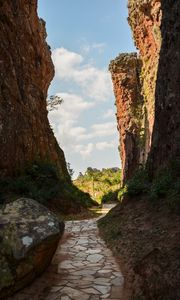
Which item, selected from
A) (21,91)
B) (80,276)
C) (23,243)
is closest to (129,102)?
(21,91)

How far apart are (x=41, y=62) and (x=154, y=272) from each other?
2119 centimetres

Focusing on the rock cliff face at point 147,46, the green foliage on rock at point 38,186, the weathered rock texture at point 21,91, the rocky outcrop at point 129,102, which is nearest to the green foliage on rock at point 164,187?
the green foliage on rock at point 38,186

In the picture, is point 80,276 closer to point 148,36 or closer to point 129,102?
point 148,36

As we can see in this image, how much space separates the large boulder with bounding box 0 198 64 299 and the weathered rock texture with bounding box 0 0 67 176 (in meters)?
8.73

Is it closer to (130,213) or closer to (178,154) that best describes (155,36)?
(178,154)

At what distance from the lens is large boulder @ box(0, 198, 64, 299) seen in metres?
5.19

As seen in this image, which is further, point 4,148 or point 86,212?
point 86,212

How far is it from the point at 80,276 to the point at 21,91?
13922 mm

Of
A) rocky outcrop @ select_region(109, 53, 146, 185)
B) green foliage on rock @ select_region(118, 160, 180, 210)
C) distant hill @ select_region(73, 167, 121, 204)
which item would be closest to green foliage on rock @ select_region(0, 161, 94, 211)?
green foliage on rock @ select_region(118, 160, 180, 210)

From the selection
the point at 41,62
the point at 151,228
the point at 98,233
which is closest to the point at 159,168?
the point at 98,233

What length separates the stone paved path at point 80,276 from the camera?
535cm

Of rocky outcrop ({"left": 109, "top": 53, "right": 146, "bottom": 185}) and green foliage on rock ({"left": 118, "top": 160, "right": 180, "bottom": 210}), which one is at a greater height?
rocky outcrop ({"left": 109, "top": 53, "right": 146, "bottom": 185})

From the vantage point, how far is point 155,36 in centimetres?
2158

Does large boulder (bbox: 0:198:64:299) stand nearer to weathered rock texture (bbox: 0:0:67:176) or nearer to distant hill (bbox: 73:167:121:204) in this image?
weathered rock texture (bbox: 0:0:67:176)
